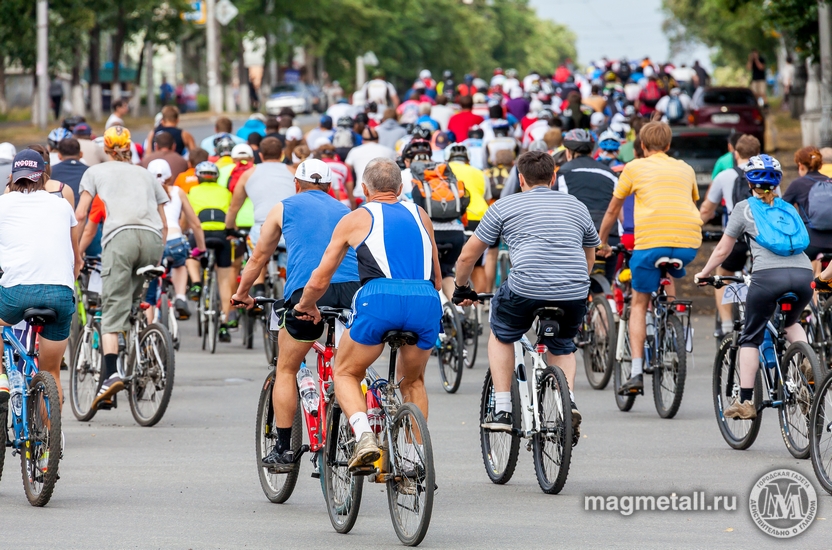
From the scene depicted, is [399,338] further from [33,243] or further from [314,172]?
[33,243]

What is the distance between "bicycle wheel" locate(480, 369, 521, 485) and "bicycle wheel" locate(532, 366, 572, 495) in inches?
4.9

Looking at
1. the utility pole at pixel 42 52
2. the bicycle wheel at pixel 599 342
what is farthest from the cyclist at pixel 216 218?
the utility pole at pixel 42 52

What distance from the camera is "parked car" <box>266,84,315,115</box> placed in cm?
6303

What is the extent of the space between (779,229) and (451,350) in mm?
4058

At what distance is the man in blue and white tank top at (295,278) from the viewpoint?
7.79m

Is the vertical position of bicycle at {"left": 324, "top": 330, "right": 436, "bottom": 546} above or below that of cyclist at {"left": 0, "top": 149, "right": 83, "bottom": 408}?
below

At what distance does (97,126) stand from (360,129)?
28333mm

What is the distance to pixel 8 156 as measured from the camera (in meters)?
12.5

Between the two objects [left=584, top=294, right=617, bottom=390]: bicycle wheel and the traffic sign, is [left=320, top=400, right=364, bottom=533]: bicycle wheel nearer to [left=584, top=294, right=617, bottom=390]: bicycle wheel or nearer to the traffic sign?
[left=584, top=294, right=617, bottom=390]: bicycle wheel

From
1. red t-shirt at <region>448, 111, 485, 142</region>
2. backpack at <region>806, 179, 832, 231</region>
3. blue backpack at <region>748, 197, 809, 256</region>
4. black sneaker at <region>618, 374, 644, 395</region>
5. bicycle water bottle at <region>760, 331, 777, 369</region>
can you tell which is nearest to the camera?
blue backpack at <region>748, 197, 809, 256</region>

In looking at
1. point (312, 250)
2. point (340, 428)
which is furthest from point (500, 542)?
point (312, 250)

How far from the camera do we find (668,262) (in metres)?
10.9

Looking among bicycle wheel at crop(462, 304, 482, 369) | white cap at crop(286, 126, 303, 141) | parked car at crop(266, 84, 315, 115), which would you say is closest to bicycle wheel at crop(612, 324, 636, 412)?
bicycle wheel at crop(462, 304, 482, 369)

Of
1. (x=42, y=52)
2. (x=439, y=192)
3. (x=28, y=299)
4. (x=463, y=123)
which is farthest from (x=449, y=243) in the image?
(x=42, y=52)
